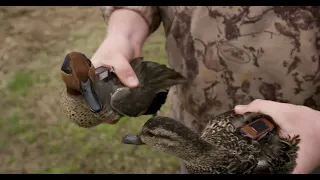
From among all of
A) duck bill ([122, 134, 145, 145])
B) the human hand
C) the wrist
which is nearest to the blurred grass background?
the wrist

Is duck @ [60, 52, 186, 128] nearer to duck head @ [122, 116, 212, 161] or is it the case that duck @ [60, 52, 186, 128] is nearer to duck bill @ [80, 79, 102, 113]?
duck bill @ [80, 79, 102, 113]

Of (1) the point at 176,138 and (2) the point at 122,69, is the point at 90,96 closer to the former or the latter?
(2) the point at 122,69

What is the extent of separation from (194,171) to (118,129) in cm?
137

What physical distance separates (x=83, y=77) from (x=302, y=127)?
528 mm

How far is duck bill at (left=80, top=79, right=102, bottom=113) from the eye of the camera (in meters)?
1.10

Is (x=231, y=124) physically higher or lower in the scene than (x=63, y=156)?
higher

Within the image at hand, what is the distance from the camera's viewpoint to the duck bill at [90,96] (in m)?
1.10

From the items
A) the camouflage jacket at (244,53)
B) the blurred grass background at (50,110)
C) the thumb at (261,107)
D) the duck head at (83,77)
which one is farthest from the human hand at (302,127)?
the blurred grass background at (50,110)

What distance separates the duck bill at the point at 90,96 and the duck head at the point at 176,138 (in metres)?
0.11

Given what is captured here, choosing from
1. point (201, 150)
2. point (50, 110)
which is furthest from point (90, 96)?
point (50, 110)

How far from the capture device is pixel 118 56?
1.23 metres

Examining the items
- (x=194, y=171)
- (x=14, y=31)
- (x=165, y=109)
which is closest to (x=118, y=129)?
(x=165, y=109)

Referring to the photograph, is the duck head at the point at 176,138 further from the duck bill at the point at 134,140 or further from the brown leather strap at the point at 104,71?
the brown leather strap at the point at 104,71
